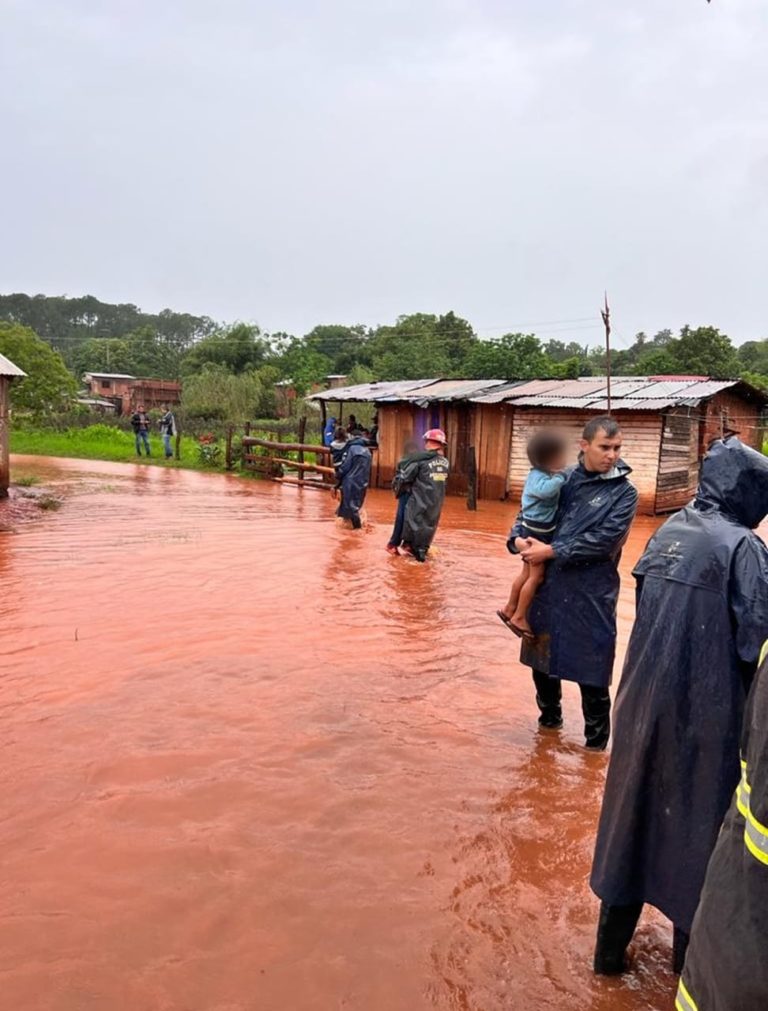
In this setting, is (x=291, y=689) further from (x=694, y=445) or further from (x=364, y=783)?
(x=694, y=445)

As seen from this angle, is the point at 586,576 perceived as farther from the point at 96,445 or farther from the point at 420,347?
the point at 420,347

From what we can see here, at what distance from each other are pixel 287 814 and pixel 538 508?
2072 mm

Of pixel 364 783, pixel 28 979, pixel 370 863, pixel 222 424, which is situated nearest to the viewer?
pixel 28 979

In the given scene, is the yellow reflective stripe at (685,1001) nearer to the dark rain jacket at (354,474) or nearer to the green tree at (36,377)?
the dark rain jacket at (354,474)

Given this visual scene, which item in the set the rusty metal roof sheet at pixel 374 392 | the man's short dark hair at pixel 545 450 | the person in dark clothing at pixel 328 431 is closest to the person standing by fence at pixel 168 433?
the person in dark clothing at pixel 328 431

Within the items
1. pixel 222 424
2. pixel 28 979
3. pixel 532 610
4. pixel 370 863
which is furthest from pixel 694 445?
pixel 222 424

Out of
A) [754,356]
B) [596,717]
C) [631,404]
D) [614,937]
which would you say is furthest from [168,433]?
[754,356]

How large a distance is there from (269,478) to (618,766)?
61.5ft

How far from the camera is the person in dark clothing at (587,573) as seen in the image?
3.79 meters

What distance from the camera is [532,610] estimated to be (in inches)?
168

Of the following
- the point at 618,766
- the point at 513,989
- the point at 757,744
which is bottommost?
the point at 513,989

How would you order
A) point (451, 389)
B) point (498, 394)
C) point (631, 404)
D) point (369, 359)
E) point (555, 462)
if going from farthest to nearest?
point (369, 359), point (451, 389), point (498, 394), point (631, 404), point (555, 462)

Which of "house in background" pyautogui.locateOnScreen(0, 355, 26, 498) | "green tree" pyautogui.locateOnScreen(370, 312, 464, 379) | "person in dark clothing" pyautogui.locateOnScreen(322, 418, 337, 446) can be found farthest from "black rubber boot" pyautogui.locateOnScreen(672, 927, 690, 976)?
"green tree" pyautogui.locateOnScreen(370, 312, 464, 379)

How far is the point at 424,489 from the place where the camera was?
29.3 ft
